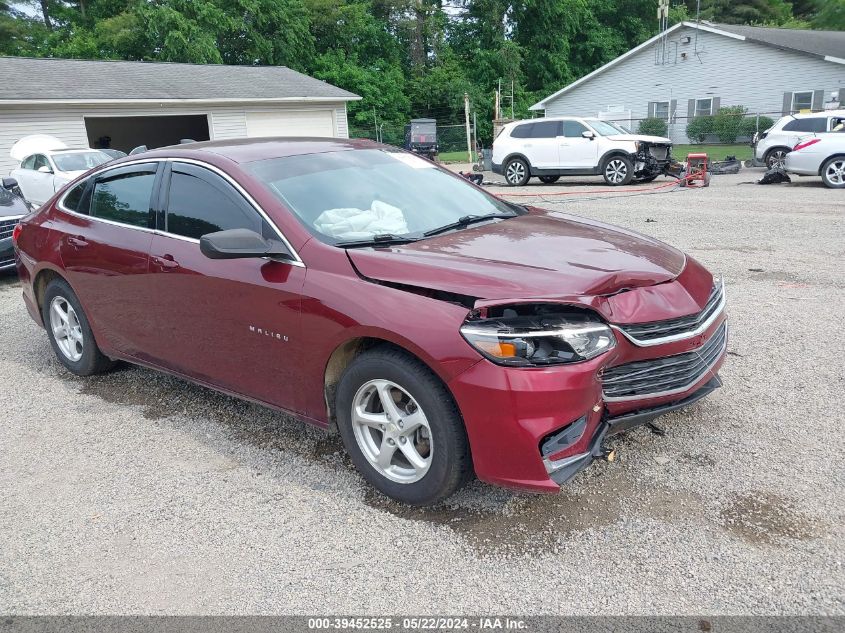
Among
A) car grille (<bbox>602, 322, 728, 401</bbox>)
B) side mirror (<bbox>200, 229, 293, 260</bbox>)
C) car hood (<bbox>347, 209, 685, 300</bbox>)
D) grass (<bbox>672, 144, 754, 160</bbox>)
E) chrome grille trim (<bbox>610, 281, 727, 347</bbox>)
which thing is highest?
side mirror (<bbox>200, 229, 293, 260</bbox>)

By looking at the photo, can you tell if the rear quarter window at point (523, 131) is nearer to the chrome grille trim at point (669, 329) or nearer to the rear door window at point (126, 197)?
the rear door window at point (126, 197)

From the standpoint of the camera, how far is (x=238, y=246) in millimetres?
3414

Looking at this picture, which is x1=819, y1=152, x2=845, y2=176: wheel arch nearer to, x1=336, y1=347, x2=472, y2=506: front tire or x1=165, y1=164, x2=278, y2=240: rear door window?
x1=165, y1=164, x2=278, y2=240: rear door window

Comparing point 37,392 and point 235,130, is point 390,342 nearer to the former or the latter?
point 37,392

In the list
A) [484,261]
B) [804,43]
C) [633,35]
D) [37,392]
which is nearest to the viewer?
[484,261]

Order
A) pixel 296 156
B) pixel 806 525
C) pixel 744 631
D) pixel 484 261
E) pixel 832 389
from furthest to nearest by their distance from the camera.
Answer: pixel 832 389 → pixel 296 156 → pixel 484 261 → pixel 806 525 → pixel 744 631

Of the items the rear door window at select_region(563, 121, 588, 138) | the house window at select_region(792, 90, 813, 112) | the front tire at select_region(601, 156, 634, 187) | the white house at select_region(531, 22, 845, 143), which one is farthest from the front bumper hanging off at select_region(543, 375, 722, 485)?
the house window at select_region(792, 90, 813, 112)

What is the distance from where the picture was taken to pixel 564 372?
112 inches

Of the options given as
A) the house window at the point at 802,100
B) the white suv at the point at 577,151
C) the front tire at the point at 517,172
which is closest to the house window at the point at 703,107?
the house window at the point at 802,100

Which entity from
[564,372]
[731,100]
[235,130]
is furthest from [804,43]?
[564,372]

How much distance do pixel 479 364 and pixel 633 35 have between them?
5634cm

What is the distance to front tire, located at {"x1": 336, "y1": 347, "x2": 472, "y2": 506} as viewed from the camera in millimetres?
2996

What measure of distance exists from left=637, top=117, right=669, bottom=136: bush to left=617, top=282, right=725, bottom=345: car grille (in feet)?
108

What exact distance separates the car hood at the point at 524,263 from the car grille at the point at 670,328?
190mm
